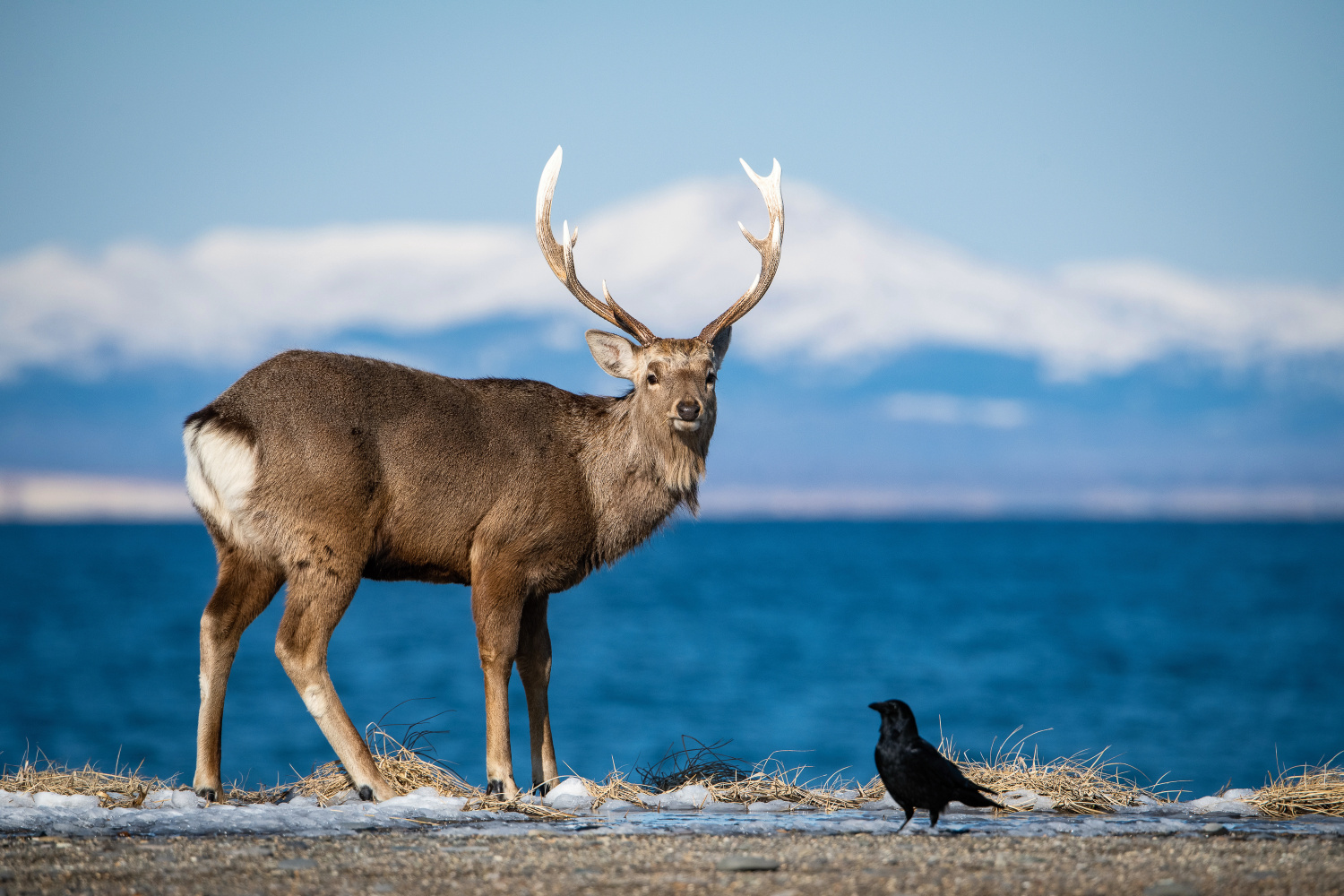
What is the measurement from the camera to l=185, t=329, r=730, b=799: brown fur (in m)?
7.95

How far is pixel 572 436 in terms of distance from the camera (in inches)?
Result: 357

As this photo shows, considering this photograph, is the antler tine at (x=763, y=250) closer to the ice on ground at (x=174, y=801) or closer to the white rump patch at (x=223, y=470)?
the white rump patch at (x=223, y=470)

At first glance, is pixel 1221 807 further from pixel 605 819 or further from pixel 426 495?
pixel 426 495

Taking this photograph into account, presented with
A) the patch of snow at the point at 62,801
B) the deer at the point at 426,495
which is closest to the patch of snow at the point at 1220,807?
the deer at the point at 426,495

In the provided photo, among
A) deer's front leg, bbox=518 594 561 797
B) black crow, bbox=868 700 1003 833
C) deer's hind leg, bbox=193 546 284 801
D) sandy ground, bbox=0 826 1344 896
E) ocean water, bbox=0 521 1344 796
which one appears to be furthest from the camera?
ocean water, bbox=0 521 1344 796

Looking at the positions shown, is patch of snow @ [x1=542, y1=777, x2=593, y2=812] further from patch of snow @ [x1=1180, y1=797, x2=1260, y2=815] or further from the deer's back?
patch of snow @ [x1=1180, y1=797, x2=1260, y2=815]

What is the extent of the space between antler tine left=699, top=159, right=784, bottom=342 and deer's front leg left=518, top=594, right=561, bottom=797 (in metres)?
2.16

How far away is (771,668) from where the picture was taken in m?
48.2

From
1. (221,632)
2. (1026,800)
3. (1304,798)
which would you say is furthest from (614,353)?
(1304,798)

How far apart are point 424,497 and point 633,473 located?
1462mm

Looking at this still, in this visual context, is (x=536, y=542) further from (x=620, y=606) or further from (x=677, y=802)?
(x=620, y=606)

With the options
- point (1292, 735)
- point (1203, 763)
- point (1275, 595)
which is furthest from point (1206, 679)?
point (1275, 595)

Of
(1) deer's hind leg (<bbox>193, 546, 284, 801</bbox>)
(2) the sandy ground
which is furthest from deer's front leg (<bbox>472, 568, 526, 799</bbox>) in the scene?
(2) the sandy ground

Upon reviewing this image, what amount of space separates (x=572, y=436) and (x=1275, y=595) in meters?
73.0
